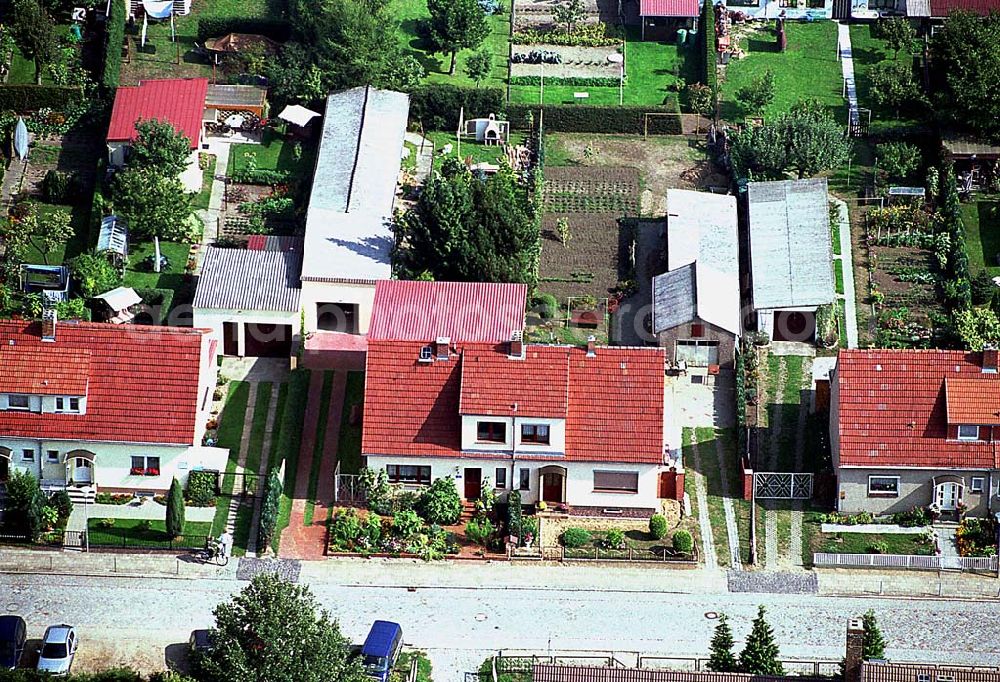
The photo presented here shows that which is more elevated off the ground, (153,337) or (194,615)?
(153,337)

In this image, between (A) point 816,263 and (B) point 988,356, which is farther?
(A) point 816,263

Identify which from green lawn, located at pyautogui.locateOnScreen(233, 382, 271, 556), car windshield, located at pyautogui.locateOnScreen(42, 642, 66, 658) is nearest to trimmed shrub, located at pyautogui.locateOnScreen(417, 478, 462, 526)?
green lawn, located at pyautogui.locateOnScreen(233, 382, 271, 556)

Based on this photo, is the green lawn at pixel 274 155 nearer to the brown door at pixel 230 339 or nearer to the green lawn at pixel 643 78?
the green lawn at pixel 643 78

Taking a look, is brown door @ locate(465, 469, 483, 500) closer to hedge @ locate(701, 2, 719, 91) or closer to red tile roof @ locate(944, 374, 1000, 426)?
red tile roof @ locate(944, 374, 1000, 426)

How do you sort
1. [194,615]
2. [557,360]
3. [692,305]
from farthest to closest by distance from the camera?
[692,305] → [557,360] → [194,615]

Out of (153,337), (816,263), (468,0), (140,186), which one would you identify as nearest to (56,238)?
(140,186)

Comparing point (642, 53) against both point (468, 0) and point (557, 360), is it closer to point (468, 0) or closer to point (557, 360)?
point (468, 0)

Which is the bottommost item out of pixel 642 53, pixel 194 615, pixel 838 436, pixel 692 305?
pixel 194 615
